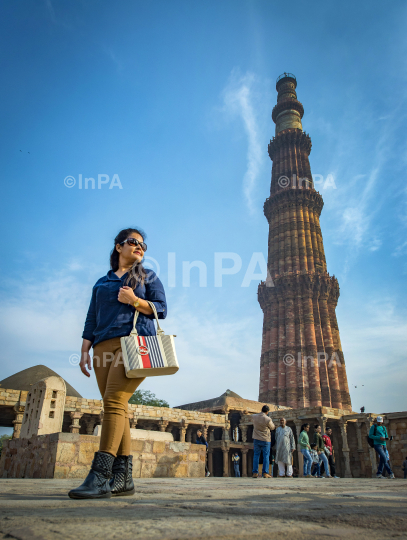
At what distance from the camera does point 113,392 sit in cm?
214

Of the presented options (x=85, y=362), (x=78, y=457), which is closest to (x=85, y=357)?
(x=85, y=362)

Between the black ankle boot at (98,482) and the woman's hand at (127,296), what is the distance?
81 cm

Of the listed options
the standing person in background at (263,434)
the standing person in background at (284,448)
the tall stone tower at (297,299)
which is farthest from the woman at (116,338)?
the tall stone tower at (297,299)

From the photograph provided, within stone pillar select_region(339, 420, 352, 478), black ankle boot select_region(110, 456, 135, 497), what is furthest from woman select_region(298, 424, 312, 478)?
stone pillar select_region(339, 420, 352, 478)

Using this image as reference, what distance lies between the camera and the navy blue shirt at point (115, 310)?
230 centimetres

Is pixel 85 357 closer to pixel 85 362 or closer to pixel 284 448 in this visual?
pixel 85 362

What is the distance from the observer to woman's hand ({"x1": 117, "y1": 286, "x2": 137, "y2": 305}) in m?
2.26

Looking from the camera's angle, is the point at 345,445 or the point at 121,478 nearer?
the point at 121,478

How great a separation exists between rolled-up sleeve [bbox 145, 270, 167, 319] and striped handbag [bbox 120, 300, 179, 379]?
246 mm

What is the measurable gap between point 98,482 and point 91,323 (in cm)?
97

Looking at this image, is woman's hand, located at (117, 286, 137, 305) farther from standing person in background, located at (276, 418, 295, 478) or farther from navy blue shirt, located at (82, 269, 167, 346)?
standing person in background, located at (276, 418, 295, 478)

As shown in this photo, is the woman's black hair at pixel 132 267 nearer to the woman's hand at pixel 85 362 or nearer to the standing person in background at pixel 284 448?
the woman's hand at pixel 85 362

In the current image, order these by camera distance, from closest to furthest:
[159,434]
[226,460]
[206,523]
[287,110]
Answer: [206,523] → [159,434] → [226,460] → [287,110]

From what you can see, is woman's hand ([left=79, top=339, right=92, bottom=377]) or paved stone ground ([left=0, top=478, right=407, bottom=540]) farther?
woman's hand ([left=79, top=339, right=92, bottom=377])
